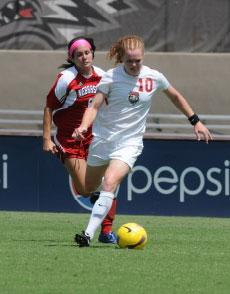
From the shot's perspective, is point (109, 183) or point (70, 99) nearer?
point (109, 183)

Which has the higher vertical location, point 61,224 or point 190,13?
point 190,13

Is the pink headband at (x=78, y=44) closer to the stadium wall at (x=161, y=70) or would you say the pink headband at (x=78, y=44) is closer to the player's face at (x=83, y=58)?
the player's face at (x=83, y=58)

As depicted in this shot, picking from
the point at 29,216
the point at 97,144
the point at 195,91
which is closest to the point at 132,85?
the point at 97,144

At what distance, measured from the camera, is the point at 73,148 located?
1259 centimetres

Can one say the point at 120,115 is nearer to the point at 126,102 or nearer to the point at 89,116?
the point at 126,102

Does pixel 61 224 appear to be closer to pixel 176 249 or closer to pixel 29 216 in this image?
pixel 29 216

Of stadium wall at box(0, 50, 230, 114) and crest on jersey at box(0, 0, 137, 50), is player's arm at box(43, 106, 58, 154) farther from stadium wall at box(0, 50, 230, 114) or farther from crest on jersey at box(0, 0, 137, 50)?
crest on jersey at box(0, 0, 137, 50)

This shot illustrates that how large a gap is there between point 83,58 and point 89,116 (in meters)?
1.15

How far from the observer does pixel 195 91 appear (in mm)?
20219

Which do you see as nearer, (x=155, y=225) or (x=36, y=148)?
(x=155, y=225)

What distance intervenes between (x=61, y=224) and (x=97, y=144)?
3.10m

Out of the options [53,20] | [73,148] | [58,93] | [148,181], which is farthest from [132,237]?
[53,20]

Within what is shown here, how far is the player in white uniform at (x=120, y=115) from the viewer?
11.0 m

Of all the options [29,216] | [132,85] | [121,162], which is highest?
[132,85]
